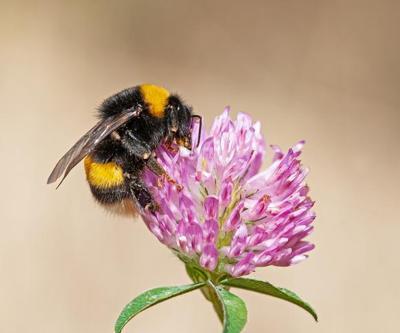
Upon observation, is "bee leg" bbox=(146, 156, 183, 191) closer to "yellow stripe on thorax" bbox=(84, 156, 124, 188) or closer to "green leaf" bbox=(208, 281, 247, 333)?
"yellow stripe on thorax" bbox=(84, 156, 124, 188)

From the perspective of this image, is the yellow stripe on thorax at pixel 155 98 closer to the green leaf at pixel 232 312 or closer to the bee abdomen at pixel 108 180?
the bee abdomen at pixel 108 180

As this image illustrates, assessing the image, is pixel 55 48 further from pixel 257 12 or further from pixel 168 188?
pixel 168 188

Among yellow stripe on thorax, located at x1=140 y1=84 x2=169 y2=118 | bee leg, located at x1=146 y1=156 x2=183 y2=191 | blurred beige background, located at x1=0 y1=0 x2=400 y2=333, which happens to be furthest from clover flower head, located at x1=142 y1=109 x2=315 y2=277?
blurred beige background, located at x1=0 y1=0 x2=400 y2=333

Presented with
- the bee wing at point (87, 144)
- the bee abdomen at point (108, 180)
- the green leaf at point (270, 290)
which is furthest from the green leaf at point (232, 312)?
the bee wing at point (87, 144)

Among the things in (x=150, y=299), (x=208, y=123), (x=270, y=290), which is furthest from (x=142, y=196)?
(x=208, y=123)

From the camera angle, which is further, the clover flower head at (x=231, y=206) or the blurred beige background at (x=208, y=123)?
the blurred beige background at (x=208, y=123)

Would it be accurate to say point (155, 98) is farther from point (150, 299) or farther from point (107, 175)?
point (150, 299)
